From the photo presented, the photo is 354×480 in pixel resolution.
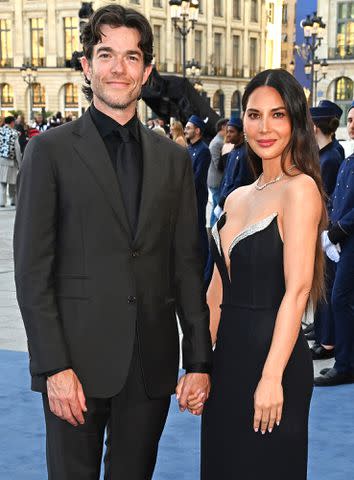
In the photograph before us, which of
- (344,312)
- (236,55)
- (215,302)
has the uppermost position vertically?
(236,55)

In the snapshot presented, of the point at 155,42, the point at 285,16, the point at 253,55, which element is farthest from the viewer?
the point at 285,16

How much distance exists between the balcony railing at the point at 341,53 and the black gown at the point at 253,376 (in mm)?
49392

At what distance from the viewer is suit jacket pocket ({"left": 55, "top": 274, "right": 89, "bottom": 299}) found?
2.15 metres

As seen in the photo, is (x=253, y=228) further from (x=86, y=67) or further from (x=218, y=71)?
(x=218, y=71)

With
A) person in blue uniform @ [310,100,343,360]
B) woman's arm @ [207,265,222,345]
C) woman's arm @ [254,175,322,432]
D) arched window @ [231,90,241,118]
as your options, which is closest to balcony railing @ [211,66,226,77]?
arched window @ [231,90,241,118]

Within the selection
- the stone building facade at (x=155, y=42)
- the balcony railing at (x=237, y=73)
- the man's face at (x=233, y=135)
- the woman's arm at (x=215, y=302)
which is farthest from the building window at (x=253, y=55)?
the woman's arm at (x=215, y=302)

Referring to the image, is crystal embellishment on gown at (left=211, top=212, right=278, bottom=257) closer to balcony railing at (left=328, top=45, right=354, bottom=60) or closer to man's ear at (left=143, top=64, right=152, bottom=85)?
man's ear at (left=143, top=64, right=152, bottom=85)

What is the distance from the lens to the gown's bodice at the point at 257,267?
2246 mm

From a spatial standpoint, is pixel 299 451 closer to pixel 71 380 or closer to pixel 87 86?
pixel 71 380

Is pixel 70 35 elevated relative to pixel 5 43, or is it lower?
elevated

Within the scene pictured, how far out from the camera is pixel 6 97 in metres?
52.7

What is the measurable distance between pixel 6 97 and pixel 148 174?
53.0 m

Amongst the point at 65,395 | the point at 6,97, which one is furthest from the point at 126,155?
the point at 6,97

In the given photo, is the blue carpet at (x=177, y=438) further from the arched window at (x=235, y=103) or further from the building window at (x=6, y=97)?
the arched window at (x=235, y=103)
